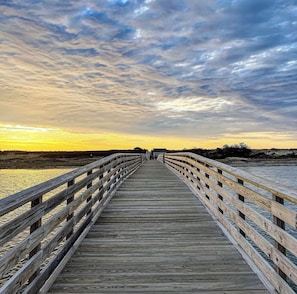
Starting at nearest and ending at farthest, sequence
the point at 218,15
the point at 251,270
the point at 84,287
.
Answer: the point at 84,287 < the point at 251,270 < the point at 218,15

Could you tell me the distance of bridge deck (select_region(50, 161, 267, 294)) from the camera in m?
3.35

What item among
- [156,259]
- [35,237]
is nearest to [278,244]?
[156,259]

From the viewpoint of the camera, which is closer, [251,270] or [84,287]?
[84,287]

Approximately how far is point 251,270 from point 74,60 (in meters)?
12.7

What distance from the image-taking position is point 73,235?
4.53 m

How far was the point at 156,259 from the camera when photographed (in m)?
4.11

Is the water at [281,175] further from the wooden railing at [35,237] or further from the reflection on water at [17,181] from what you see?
the reflection on water at [17,181]

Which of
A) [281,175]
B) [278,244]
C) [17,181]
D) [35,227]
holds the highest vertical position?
[35,227]

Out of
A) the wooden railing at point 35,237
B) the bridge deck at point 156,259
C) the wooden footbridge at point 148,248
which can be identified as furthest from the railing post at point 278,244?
the wooden railing at point 35,237

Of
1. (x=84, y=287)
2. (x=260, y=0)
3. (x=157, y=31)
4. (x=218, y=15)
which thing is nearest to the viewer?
(x=84, y=287)

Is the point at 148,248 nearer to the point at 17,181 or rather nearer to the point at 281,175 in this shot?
the point at 17,181

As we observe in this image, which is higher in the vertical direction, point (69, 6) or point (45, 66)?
point (69, 6)

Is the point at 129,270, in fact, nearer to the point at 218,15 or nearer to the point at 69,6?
the point at 69,6

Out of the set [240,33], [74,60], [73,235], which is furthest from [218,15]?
[73,235]
